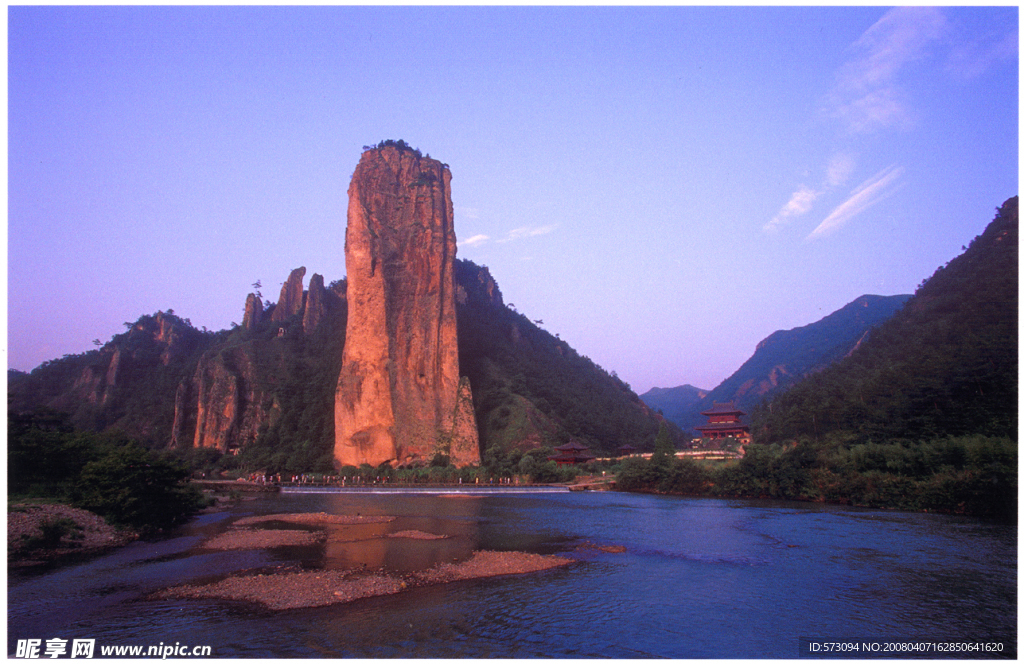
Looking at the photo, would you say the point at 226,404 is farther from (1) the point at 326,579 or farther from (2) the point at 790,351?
(2) the point at 790,351

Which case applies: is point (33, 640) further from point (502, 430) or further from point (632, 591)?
point (502, 430)

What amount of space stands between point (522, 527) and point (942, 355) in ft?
77.6

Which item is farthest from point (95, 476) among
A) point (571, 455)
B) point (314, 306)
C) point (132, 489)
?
point (314, 306)

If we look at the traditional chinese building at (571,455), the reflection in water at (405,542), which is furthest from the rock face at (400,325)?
the reflection in water at (405,542)

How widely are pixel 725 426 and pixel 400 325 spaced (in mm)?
31036

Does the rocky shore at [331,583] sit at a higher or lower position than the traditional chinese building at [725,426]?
lower

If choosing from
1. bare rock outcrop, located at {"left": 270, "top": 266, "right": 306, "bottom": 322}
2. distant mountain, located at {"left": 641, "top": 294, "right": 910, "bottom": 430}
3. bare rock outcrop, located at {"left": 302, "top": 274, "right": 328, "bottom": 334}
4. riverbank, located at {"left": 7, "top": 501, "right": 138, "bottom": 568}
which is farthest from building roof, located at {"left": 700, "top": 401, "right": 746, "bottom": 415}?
distant mountain, located at {"left": 641, "top": 294, "right": 910, "bottom": 430}

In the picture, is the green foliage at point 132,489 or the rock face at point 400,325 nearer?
the green foliage at point 132,489

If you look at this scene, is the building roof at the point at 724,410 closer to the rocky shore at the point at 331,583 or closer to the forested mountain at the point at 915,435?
the forested mountain at the point at 915,435

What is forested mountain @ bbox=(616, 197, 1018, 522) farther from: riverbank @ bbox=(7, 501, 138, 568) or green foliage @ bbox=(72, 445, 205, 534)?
riverbank @ bbox=(7, 501, 138, 568)

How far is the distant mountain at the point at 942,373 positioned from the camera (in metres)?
25.0

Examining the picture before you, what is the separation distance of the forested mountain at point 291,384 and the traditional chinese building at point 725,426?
31.3 feet

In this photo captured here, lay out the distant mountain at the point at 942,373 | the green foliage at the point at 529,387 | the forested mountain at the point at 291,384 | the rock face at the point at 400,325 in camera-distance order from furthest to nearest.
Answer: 1. the forested mountain at the point at 291,384
2. the green foliage at the point at 529,387
3. the rock face at the point at 400,325
4. the distant mountain at the point at 942,373

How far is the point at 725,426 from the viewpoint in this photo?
50.2 m
